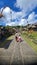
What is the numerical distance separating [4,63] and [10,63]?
1.47 ft

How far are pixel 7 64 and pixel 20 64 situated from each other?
0.94 m

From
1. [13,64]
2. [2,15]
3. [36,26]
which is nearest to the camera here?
[2,15]

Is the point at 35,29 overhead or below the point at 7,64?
below

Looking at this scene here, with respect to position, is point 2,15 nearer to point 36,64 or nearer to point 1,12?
point 1,12

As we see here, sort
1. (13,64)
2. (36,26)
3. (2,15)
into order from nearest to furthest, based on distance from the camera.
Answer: (2,15) < (13,64) < (36,26)

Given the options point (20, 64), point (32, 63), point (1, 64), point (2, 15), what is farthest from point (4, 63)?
point (2, 15)

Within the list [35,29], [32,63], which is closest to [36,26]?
[35,29]

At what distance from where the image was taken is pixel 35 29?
87938 mm

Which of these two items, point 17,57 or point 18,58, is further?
point 17,57

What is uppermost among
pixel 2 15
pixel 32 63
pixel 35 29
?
pixel 2 15

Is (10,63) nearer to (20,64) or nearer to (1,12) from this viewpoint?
(20,64)

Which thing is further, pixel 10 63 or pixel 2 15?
pixel 10 63

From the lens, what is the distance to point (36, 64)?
12.3 meters

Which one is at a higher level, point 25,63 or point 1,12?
point 1,12
